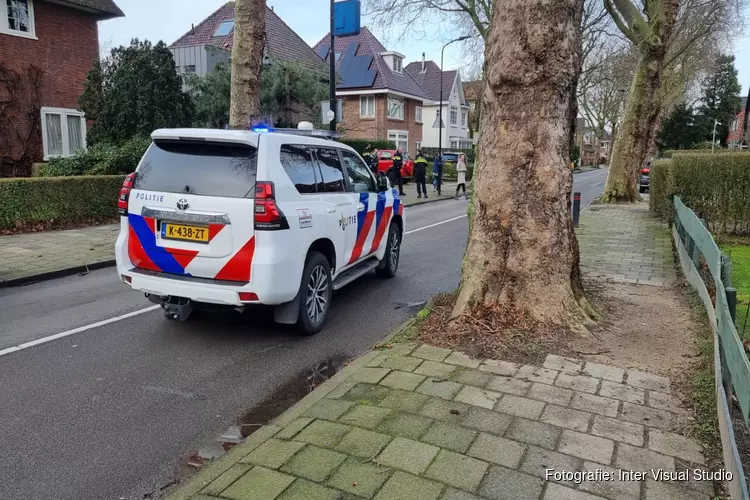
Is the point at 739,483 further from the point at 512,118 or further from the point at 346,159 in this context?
the point at 346,159

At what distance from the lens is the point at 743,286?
7.15 m

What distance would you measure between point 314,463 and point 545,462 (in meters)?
1.21

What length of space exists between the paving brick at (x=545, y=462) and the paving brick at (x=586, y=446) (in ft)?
0.21

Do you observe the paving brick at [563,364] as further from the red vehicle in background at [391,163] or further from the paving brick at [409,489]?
the red vehicle in background at [391,163]

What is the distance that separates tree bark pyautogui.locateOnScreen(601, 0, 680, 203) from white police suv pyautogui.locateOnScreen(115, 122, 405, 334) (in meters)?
15.5

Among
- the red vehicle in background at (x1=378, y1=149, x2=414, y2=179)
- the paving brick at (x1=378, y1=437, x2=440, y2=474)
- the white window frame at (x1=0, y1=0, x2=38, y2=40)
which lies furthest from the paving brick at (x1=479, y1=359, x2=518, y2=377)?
the red vehicle in background at (x1=378, y1=149, x2=414, y2=179)

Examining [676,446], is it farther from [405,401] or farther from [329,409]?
[329,409]

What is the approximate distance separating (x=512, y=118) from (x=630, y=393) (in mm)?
2410

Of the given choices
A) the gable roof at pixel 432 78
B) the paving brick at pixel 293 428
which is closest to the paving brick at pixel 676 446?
the paving brick at pixel 293 428

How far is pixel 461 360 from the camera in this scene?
14.8 ft

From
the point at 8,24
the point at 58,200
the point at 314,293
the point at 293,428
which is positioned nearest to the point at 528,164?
the point at 314,293

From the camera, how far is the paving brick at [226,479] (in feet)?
9.40

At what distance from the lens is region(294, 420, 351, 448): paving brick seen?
10.8 feet

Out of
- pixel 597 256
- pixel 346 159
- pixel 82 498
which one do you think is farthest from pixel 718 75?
pixel 82 498
